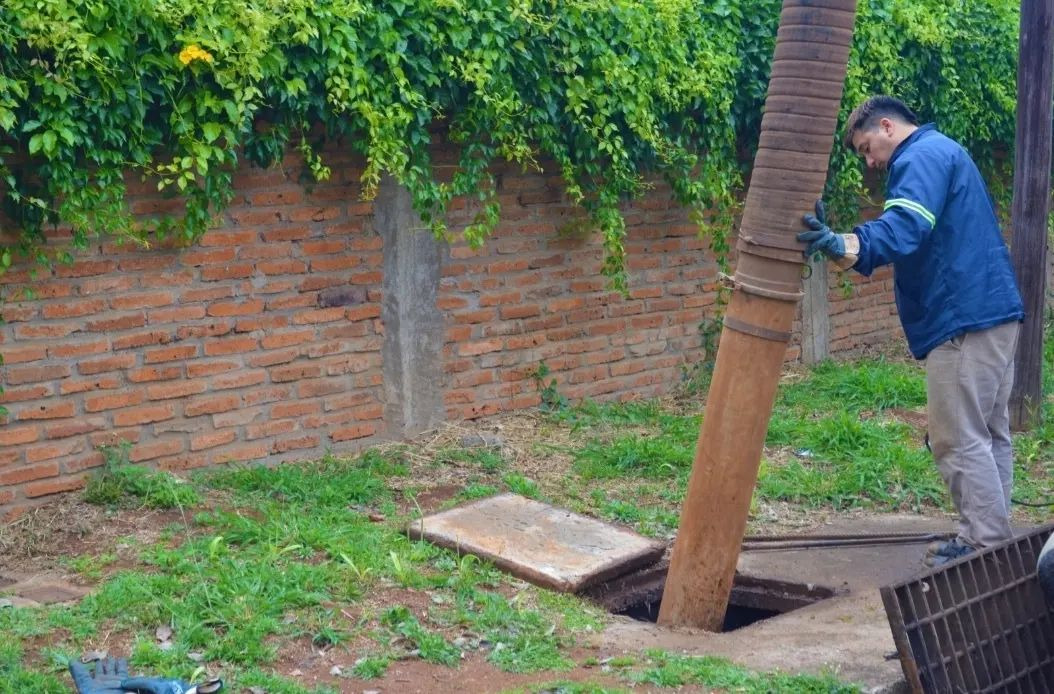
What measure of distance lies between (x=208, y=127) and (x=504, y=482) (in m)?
2.35

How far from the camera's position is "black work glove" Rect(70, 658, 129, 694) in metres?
3.93

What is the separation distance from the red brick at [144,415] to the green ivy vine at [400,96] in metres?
0.84

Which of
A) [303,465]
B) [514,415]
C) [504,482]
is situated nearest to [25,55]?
[303,465]

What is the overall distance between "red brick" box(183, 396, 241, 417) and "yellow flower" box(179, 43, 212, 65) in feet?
5.63

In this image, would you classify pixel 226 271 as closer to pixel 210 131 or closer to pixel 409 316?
pixel 210 131

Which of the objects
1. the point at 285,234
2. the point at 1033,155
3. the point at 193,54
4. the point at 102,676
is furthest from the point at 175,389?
the point at 1033,155

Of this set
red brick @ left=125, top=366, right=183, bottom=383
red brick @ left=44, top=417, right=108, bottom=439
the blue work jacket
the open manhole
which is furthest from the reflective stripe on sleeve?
red brick @ left=44, top=417, right=108, bottom=439

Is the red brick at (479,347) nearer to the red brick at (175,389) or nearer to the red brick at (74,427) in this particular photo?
the red brick at (175,389)

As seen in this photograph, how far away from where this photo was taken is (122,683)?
3.97 metres

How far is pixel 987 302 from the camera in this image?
16.6 feet

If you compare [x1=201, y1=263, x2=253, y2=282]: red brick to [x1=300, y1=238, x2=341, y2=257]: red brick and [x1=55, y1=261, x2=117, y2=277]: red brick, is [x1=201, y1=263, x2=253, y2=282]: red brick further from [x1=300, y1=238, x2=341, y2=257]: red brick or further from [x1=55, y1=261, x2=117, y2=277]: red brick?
[x1=55, y1=261, x2=117, y2=277]: red brick

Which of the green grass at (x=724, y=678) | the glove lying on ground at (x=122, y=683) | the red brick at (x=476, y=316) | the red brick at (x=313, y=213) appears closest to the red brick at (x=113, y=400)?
the red brick at (x=313, y=213)

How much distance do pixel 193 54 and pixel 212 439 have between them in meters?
1.96

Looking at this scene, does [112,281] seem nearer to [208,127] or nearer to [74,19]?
[208,127]
